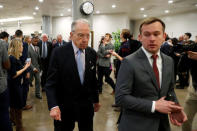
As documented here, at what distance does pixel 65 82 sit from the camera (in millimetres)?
1785

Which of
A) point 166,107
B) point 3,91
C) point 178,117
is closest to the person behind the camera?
point 166,107

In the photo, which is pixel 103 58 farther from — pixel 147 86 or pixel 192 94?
pixel 147 86

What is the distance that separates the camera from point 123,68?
49.7 inches

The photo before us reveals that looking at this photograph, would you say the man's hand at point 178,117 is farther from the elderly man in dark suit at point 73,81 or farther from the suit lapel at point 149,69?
the elderly man in dark suit at point 73,81

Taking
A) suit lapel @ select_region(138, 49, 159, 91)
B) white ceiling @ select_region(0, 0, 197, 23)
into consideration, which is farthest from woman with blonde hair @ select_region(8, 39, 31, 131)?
white ceiling @ select_region(0, 0, 197, 23)


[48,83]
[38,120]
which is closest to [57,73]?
[48,83]

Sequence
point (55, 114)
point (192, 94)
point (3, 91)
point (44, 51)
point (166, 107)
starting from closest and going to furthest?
1. point (166, 107)
2. point (55, 114)
3. point (3, 91)
4. point (192, 94)
5. point (44, 51)

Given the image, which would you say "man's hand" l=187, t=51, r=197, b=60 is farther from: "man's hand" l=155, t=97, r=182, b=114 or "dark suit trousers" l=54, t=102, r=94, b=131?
"dark suit trousers" l=54, t=102, r=94, b=131

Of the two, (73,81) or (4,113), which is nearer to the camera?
(73,81)

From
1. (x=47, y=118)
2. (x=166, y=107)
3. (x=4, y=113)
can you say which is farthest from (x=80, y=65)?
(x=47, y=118)

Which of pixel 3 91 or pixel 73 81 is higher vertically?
pixel 73 81

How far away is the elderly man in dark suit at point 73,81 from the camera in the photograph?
1.76m

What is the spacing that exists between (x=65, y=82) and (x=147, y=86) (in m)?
0.91

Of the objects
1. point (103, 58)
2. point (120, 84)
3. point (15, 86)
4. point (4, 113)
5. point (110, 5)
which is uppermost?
point (110, 5)
